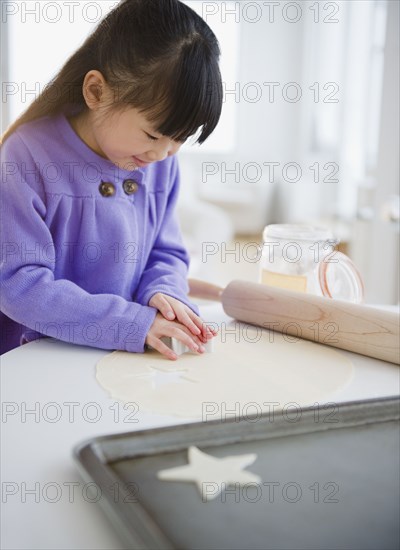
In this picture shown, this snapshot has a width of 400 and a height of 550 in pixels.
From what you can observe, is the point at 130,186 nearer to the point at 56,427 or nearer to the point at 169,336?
the point at 169,336

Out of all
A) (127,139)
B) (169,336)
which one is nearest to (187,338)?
(169,336)

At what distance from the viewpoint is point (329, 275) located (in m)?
1.08

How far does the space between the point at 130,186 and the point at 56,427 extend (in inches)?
19.7

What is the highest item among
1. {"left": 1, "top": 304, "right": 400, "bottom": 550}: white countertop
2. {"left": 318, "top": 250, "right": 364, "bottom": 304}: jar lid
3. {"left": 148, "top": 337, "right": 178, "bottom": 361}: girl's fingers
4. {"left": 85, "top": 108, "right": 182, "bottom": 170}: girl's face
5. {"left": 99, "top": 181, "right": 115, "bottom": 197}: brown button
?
{"left": 85, "top": 108, "right": 182, "bottom": 170}: girl's face

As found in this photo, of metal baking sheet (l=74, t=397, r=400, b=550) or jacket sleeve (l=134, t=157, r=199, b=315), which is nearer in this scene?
metal baking sheet (l=74, t=397, r=400, b=550)

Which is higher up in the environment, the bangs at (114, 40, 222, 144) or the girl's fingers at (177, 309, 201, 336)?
the bangs at (114, 40, 222, 144)

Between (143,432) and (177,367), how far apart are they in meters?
0.26

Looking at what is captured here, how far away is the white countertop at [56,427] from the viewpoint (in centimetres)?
48

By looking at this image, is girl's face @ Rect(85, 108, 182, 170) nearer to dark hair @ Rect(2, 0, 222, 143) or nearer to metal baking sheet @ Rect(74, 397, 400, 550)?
dark hair @ Rect(2, 0, 222, 143)

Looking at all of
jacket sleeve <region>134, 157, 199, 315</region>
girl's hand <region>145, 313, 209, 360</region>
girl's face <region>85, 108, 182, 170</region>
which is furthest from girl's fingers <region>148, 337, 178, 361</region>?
girl's face <region>85, 108, 182, 170</region>

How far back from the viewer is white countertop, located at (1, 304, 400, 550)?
0.48 metres

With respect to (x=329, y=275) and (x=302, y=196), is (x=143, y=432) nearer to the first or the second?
(x=329, y=275)

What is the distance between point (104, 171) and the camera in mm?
1004

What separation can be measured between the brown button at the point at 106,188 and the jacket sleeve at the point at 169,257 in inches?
5.6
